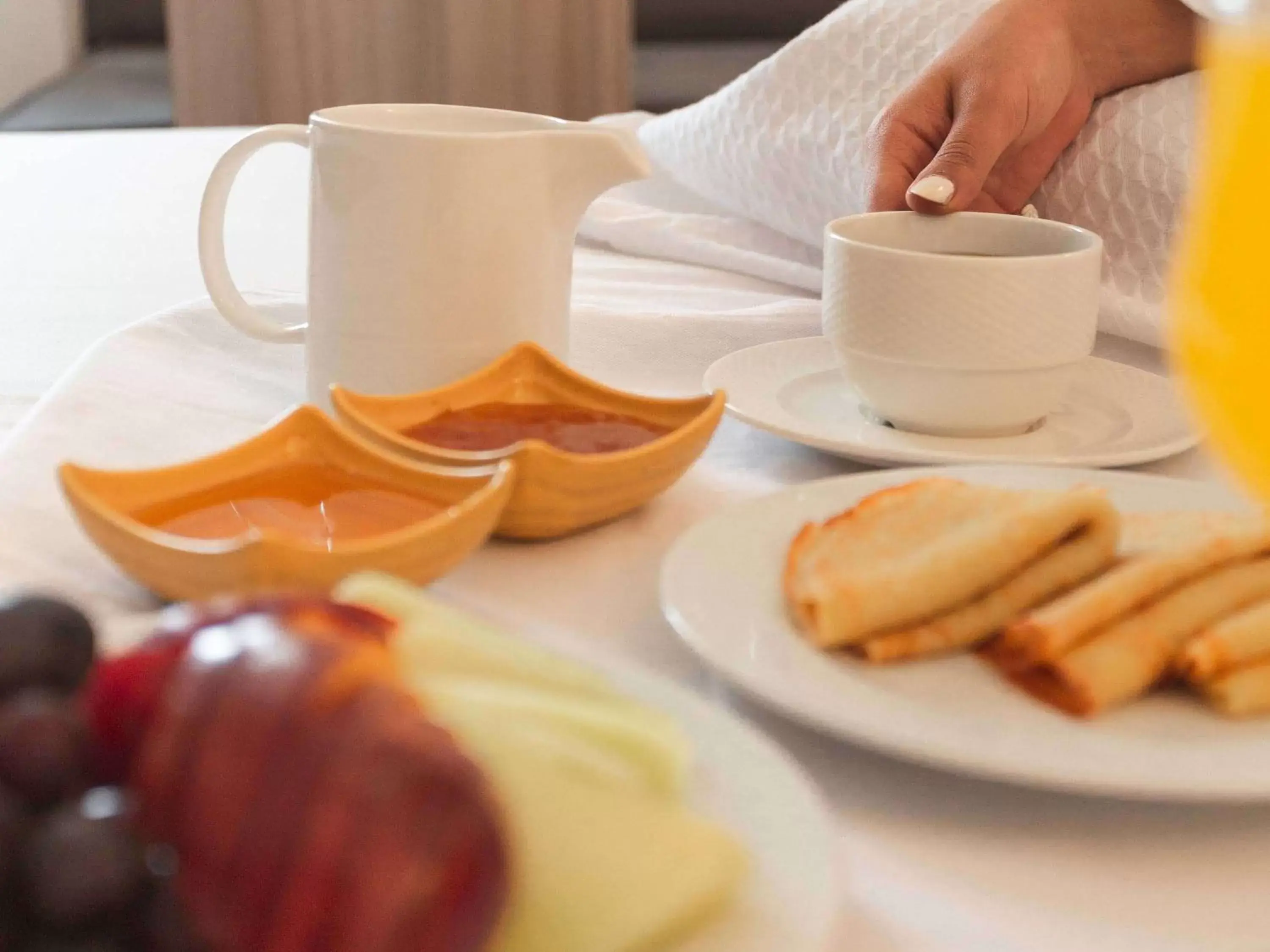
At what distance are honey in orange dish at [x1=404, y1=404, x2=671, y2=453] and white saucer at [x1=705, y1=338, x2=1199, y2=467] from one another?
0.27 feet

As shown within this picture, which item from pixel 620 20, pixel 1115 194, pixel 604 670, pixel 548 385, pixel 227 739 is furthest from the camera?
pixel 620 20

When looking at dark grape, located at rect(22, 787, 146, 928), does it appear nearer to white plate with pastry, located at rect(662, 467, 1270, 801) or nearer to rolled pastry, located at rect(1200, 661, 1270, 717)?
white plate with pastry, located at rect(662, 467, 1270, 801)

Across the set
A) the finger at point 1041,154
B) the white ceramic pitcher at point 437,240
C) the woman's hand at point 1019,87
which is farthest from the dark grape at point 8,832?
the finger at point 1041,154

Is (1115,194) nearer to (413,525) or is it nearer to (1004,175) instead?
(1004,175)

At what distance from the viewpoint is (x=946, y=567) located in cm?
46

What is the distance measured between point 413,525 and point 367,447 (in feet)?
0.24

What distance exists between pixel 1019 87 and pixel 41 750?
32.3 inches

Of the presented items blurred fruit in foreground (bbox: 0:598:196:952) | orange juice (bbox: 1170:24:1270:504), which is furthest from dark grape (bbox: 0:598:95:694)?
orange juice (bbox: 1170:24:1270:504)

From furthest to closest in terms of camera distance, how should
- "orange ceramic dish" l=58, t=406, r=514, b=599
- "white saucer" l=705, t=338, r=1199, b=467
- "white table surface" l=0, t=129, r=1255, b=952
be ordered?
"white saucer" l=705, t=338, r=1199, b=467
"orange ceramic dish" l=58, t=406, r=514, b=599
"white table surface" l=0, t=129, r=1255, b=952

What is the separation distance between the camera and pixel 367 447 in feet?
1.78

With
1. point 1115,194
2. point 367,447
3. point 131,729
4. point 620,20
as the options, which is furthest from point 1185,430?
point 620,20

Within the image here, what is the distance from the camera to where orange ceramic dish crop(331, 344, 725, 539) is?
54cm

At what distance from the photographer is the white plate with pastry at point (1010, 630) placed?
378 millimetres

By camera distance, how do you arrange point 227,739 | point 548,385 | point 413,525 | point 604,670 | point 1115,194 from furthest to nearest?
1. point 1115,194
2. point 548,385
3. point 413,525
4. point 604,670
5. point 227,739
